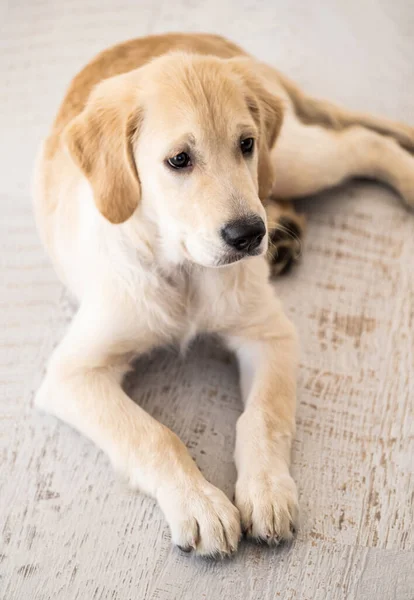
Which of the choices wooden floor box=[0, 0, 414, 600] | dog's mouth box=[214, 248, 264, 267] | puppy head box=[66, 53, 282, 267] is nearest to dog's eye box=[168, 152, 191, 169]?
puppy head box=[66, 53, 282, 267]

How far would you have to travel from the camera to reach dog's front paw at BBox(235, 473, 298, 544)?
1.73 m

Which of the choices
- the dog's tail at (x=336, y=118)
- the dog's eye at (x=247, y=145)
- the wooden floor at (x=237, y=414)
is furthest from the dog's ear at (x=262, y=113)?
the dog's tail at (x=336, y=118)

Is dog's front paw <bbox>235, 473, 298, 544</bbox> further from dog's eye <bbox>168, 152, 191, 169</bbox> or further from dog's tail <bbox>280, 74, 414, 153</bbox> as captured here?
dog's tail <bbox>280, 74, 414, 153</bbox>

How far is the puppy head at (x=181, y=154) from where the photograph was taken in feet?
5.73

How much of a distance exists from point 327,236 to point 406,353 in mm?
606

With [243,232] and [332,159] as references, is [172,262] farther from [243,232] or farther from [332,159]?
[332,159]

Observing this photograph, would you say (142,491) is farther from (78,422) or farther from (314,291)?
(314,291)

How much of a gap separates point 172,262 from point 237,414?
0.51 m

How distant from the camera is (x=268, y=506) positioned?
1.74m

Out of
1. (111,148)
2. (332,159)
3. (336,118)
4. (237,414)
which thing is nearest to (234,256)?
(111,148)

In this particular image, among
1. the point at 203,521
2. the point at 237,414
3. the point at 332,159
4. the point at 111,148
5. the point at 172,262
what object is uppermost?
the point at 111,148

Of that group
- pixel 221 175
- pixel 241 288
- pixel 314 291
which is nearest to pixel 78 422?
pixel 241 288

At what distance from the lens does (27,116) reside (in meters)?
3.20

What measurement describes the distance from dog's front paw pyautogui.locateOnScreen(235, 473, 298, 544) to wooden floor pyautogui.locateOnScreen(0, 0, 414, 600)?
2.1 inches
